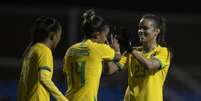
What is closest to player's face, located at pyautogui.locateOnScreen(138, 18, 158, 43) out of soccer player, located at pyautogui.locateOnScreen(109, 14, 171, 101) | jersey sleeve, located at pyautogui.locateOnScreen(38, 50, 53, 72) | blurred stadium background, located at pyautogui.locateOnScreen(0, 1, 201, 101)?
soccer player, located at pyautogui.locateOnScreen(109, 14, 171, 101)

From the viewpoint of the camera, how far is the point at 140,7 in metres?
11.6

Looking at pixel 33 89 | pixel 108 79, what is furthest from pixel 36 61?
pixel 108 79

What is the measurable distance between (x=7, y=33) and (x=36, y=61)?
5.23 metres

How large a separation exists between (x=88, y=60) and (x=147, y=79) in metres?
0.49

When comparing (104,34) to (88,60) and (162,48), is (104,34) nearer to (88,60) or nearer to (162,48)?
(88,60)

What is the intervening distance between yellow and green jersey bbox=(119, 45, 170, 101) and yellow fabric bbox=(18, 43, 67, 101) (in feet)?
2.42

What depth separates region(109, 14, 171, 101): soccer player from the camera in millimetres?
5594

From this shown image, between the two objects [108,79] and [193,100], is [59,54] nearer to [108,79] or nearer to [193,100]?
[108,79]

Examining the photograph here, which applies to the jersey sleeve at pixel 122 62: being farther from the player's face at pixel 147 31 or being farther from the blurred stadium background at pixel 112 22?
the blurred stadium background at pixel 112 22

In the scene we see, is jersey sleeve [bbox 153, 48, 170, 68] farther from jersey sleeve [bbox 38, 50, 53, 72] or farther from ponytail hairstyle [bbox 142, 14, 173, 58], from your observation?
jersey sleeve [bbox 38, 50, 53, 72]

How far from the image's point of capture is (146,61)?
5.50 meters

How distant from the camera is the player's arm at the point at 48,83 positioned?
514 centimetres

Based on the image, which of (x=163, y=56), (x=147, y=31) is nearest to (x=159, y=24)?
(x=147, y=31)

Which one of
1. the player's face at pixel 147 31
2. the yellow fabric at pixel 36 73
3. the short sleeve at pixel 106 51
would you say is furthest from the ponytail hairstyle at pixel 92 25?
the yellow fabric at pixel 36 73
